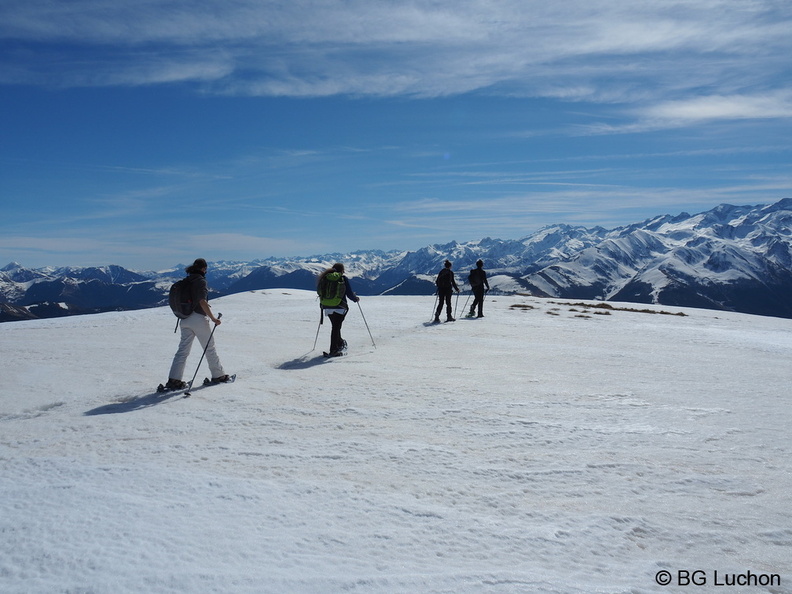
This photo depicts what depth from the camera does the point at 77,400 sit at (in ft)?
30.1

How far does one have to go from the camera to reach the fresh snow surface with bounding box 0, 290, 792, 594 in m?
4.11

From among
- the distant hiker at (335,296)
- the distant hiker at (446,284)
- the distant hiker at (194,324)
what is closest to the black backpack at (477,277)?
the distant hiker at (446,284)

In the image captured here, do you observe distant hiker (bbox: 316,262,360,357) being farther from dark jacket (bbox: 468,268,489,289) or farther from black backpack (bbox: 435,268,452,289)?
dark jacket (bbox: 468,268,489,289)

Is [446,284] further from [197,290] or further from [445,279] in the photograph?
[197,290]

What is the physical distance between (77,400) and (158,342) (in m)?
7.53

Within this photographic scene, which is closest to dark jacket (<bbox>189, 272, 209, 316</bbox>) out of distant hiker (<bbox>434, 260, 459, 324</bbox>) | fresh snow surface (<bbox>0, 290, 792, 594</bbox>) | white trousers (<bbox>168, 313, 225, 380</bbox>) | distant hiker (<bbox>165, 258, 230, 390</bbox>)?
distant hiker (<bbox>165, 258, 230, 390</bbox>)

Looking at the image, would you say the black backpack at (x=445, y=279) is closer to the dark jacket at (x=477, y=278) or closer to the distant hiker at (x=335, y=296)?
the dark jacket at (x=477, y=278)

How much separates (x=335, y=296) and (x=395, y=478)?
806 cm

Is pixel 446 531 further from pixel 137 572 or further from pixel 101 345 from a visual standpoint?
pixel 101 345

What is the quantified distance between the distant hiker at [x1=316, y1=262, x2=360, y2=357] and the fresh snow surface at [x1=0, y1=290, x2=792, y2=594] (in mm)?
1593

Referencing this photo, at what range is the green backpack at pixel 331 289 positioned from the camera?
44.0ft

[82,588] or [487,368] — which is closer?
[82,588]

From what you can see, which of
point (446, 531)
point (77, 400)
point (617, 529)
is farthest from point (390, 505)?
point (77, 400)

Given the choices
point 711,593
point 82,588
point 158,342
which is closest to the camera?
point 82,588
